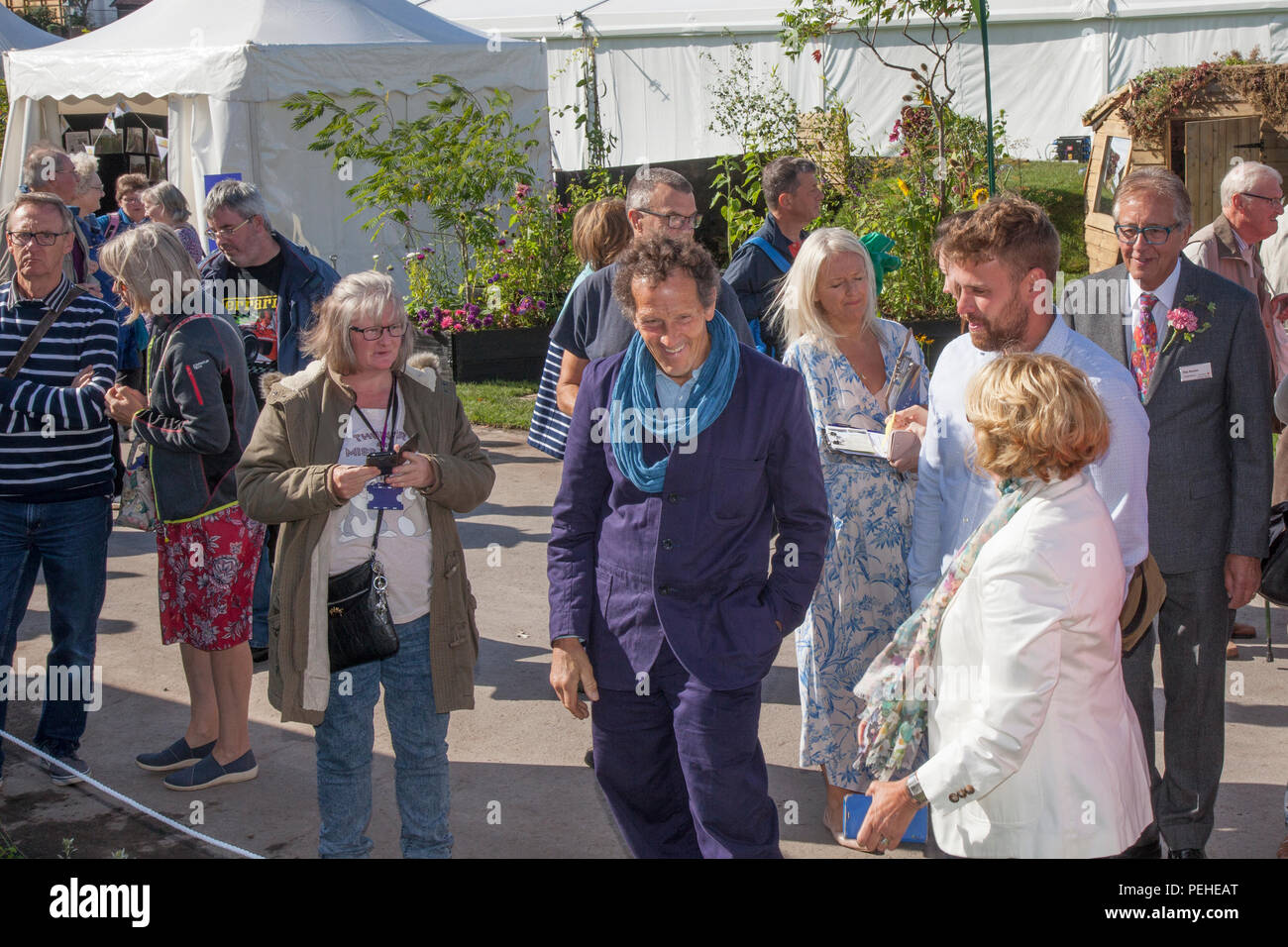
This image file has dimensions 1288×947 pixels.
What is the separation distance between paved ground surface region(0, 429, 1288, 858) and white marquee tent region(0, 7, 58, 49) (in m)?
15.6

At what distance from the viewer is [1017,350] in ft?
11.3

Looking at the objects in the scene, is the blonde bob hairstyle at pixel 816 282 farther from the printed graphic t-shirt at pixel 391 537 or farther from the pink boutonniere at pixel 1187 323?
the printed graphic t-shirt at pixel 391 537

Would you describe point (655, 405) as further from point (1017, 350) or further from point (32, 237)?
point (32, 237)

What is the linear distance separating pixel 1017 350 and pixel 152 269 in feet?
10.2

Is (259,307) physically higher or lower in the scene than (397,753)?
higher

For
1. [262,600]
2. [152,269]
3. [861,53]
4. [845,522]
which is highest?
[861,53]

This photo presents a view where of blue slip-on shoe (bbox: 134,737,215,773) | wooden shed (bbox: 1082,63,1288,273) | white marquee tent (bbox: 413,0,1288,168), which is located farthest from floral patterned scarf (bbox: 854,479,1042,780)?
white marquee tent (bbox: 413,0,1288,168)

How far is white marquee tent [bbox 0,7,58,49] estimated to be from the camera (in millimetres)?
19203

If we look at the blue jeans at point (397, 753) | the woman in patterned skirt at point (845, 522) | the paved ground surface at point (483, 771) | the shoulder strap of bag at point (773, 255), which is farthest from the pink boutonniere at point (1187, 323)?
the blue jeans at point (397, 753)

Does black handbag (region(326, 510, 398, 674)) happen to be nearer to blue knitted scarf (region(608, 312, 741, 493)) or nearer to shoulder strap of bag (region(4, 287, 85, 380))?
blue knitted scarf (region(608, 312, 741, 493))

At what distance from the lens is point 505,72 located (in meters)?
13.6

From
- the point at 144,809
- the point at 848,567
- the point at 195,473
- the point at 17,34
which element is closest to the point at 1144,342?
the point at 848,567

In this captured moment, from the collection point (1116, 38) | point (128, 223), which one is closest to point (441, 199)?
point (128, 223)

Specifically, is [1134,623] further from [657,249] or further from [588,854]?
[588,854]
